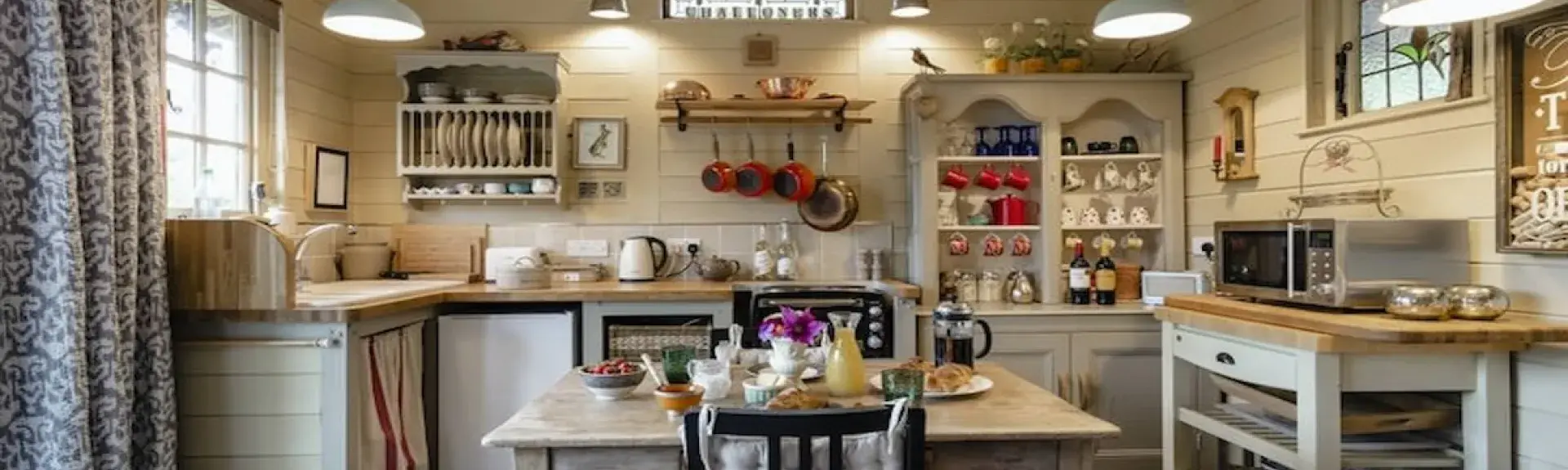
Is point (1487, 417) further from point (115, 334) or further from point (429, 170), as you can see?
point (429, 170)

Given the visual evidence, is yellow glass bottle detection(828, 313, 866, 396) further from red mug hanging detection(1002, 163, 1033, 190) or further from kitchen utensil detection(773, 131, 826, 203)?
red mug hanging detection(1002, 163, 1033, 190)

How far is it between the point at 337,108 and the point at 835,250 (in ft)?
7.97

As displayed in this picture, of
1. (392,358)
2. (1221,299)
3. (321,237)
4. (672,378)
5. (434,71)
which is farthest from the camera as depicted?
(434,71)

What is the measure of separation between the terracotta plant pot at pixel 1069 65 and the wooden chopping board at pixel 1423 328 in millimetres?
1886

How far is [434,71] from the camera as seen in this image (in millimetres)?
4395

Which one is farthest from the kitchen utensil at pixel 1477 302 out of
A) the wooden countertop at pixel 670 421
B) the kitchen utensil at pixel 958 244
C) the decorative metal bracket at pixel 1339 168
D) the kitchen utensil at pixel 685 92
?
the kitchen utensil at pixel 685 92

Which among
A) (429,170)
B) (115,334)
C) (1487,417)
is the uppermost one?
(429,170)

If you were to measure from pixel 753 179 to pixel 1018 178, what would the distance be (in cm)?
125

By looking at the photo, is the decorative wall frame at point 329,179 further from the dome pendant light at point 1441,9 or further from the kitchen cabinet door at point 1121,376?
the dome pendant light at point 1441,9

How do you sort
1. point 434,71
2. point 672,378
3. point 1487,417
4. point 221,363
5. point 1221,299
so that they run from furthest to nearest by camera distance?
point 434,71 → point 1221,299 → point 221,363 → point 1487,417 → point 672,378

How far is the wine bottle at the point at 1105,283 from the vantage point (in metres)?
4.11

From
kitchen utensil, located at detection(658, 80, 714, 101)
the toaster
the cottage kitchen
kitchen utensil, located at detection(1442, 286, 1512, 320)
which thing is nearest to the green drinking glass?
the cottage kitchen

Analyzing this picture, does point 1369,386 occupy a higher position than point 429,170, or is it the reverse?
point 429,170

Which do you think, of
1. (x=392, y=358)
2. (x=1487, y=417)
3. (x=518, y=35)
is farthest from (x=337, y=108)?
(x=1487, y=417)
